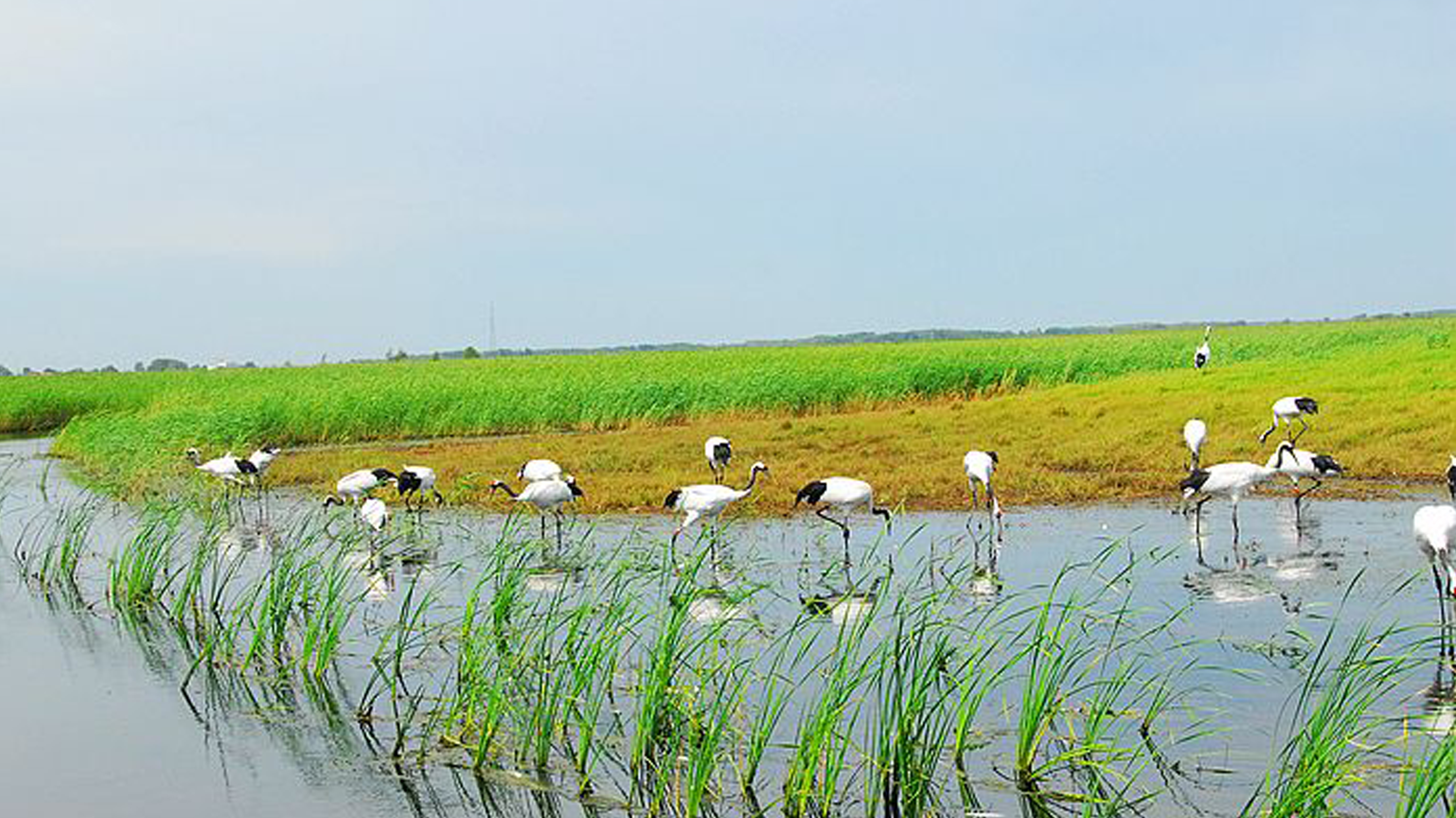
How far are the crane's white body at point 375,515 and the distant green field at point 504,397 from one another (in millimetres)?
Result: 5558

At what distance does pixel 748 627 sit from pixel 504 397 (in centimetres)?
2502

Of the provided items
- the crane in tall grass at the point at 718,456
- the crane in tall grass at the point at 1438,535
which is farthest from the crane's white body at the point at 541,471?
the crane in tall grass at the point at 1438,535

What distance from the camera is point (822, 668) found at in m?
10.0

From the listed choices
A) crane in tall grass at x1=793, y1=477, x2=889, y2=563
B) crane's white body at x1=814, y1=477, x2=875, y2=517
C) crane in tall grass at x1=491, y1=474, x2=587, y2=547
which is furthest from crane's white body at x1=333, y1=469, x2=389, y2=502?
crane's white body at x1=814, y1=477, x2=875, y2=517

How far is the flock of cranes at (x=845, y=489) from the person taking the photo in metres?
15.3

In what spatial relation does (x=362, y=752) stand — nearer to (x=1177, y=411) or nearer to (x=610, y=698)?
(x=610, y=698)

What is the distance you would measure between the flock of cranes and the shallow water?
39 centimetres

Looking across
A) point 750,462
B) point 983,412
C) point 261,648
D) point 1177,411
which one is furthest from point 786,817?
point 983,412

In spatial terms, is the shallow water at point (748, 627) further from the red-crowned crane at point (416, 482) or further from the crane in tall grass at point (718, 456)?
the crane in tall grass at point (718, 456)

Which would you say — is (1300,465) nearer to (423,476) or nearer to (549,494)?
(549,494)

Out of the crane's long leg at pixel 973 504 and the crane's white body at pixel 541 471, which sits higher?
the crane's white body at pixel 541 471

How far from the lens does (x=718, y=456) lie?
20609 millimetres

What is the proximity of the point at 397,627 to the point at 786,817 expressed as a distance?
3.28m

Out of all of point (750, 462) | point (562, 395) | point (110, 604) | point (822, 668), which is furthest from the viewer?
point (562, 395)
